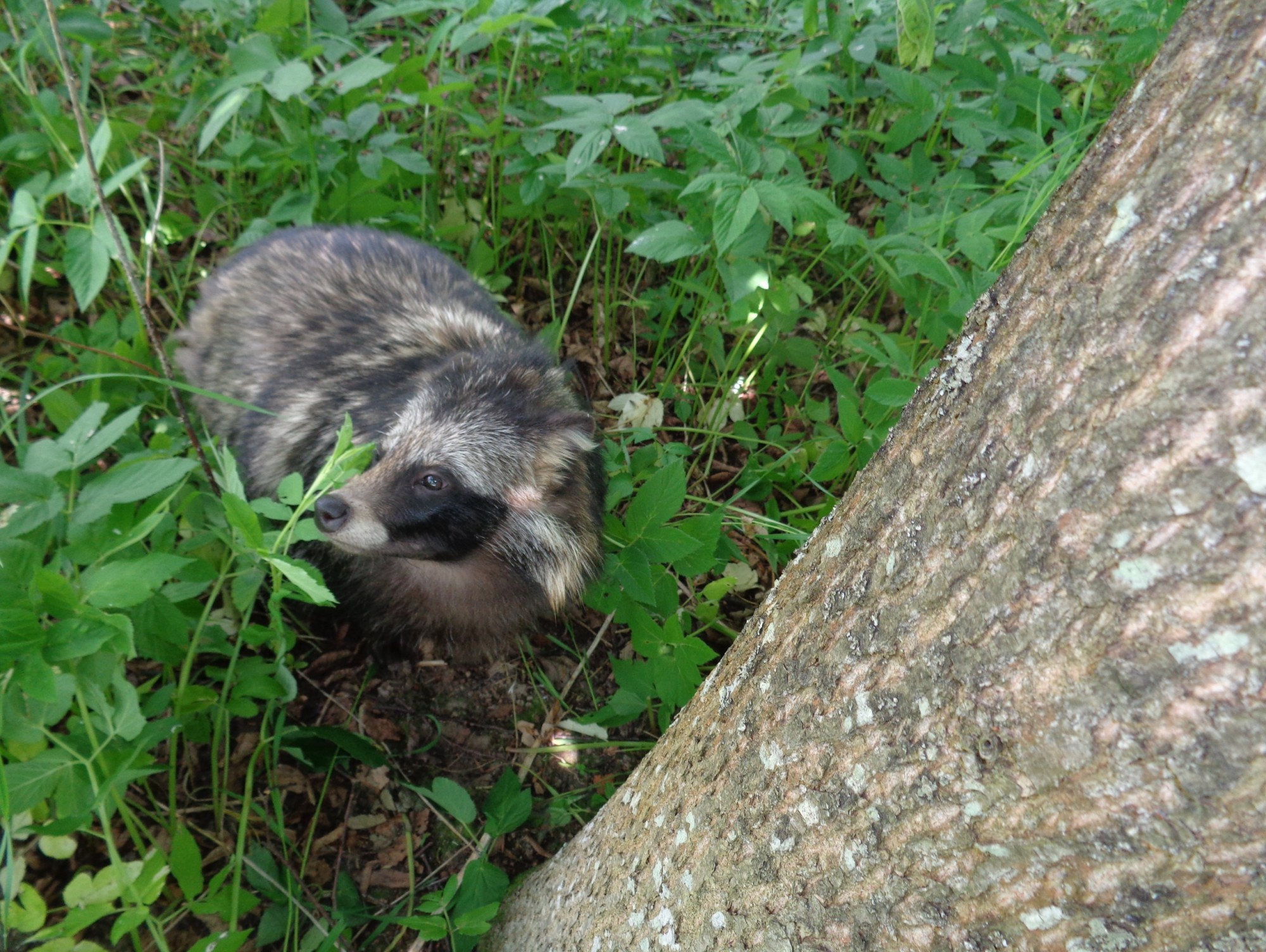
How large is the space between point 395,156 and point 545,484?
1.82m

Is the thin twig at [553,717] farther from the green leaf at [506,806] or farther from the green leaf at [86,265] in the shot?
the green leaf at [86,265]

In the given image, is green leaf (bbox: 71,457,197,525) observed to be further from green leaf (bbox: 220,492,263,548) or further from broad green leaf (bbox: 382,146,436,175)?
broad green leaf (bbox: 382,146,436,175)

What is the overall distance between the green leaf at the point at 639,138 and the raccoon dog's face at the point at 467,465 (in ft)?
3.17

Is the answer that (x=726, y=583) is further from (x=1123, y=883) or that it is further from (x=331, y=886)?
(x=1123, y=883)

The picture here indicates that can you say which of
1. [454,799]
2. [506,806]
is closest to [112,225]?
[454,799]

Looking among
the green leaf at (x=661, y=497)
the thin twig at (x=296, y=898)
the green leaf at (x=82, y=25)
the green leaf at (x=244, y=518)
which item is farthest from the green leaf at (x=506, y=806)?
the green leaf at (x=82, y=25)

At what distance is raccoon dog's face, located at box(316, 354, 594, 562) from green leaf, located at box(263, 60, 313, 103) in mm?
1201

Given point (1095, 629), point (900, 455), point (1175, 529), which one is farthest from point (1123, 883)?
point (900, 455)

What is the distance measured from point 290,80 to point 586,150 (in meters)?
1.20

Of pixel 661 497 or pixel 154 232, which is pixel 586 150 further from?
pixel 154 232

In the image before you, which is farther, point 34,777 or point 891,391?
point 891,391

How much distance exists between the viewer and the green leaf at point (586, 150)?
326 cm

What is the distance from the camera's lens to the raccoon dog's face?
3.01 meters

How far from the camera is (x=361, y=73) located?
3.31 meters
